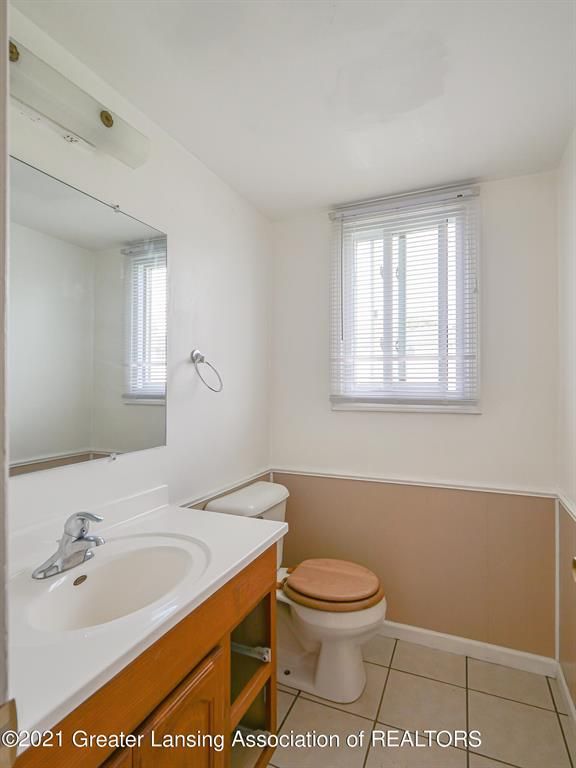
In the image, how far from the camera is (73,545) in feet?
3.58

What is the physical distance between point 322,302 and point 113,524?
159cm

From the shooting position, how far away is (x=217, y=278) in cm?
197

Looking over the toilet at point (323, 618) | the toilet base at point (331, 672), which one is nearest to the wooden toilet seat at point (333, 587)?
the toilet at point (323, 618)

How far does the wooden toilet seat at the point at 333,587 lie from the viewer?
166cm

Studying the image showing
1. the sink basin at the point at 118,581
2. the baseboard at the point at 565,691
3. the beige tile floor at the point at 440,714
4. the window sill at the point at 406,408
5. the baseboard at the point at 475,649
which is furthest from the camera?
the window sill at the point at 406,408

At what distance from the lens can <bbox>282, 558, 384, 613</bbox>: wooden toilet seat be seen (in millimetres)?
1664

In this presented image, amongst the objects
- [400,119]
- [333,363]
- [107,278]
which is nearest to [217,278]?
[107,278]

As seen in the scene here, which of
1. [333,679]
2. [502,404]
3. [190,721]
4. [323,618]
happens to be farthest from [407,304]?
[190,721]

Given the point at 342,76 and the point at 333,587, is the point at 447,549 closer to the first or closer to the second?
the point at 333,587

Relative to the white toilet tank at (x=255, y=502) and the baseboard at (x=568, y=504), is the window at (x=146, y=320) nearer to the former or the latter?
the white toilet tank at (x=255, y=502)

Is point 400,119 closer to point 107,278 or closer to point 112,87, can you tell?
point 112,87

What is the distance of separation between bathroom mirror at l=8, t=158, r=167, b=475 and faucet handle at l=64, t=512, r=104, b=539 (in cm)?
19

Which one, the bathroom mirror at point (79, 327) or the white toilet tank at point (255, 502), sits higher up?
the bathroom mirror at point (79, 327)

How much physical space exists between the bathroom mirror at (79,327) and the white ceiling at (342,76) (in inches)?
18.0
